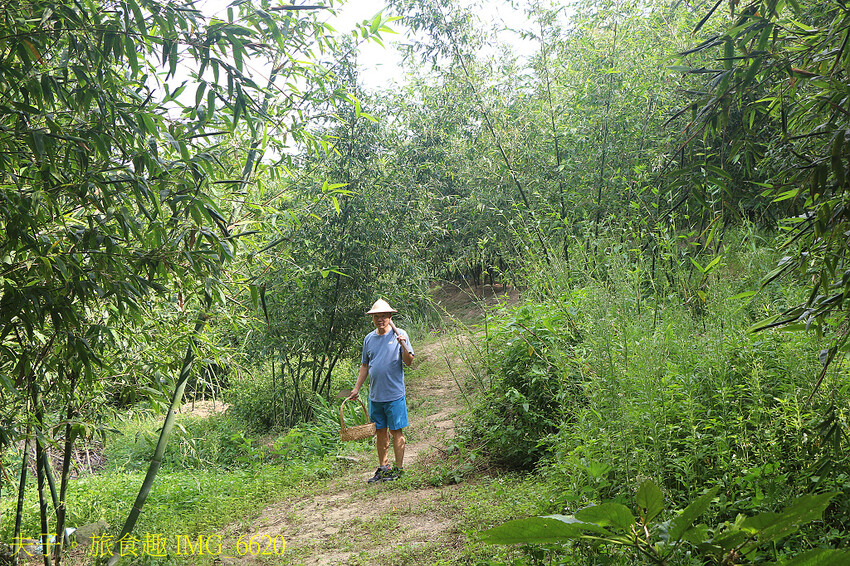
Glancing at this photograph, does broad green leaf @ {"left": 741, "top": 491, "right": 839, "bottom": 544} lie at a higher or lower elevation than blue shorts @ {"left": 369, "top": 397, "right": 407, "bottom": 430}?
higher

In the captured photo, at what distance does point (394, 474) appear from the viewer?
476cm

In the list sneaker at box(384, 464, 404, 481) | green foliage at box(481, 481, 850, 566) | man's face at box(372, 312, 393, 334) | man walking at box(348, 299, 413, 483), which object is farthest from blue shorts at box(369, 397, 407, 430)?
green foliage at box(481, 481, 850, 566)

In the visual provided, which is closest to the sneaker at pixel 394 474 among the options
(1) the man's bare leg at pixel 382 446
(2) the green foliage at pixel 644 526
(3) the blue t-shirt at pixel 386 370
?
(1) the man's bare leg at pixel 382 446

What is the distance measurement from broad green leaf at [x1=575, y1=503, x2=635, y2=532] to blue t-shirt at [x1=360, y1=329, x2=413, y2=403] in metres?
3.94

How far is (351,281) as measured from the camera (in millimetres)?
7188

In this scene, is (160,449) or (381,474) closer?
(160,449)

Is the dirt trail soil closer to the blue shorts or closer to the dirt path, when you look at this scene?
the dirt path

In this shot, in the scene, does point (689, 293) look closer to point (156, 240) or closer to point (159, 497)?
point (156, 240)

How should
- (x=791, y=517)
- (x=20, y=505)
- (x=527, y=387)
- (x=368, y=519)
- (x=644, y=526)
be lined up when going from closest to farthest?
(x=791, y=517) → (x=644, y=526) → (x=20, y=505) → (x=368, y=519) → (x=527, y=387)

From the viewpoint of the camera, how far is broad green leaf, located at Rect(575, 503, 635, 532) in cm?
93

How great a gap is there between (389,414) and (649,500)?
13.1 ft

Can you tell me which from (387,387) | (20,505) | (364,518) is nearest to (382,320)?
(387,387)

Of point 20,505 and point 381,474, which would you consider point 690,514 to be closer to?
point 20,505

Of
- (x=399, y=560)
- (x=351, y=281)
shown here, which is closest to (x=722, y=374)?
(x=399, y=560)
